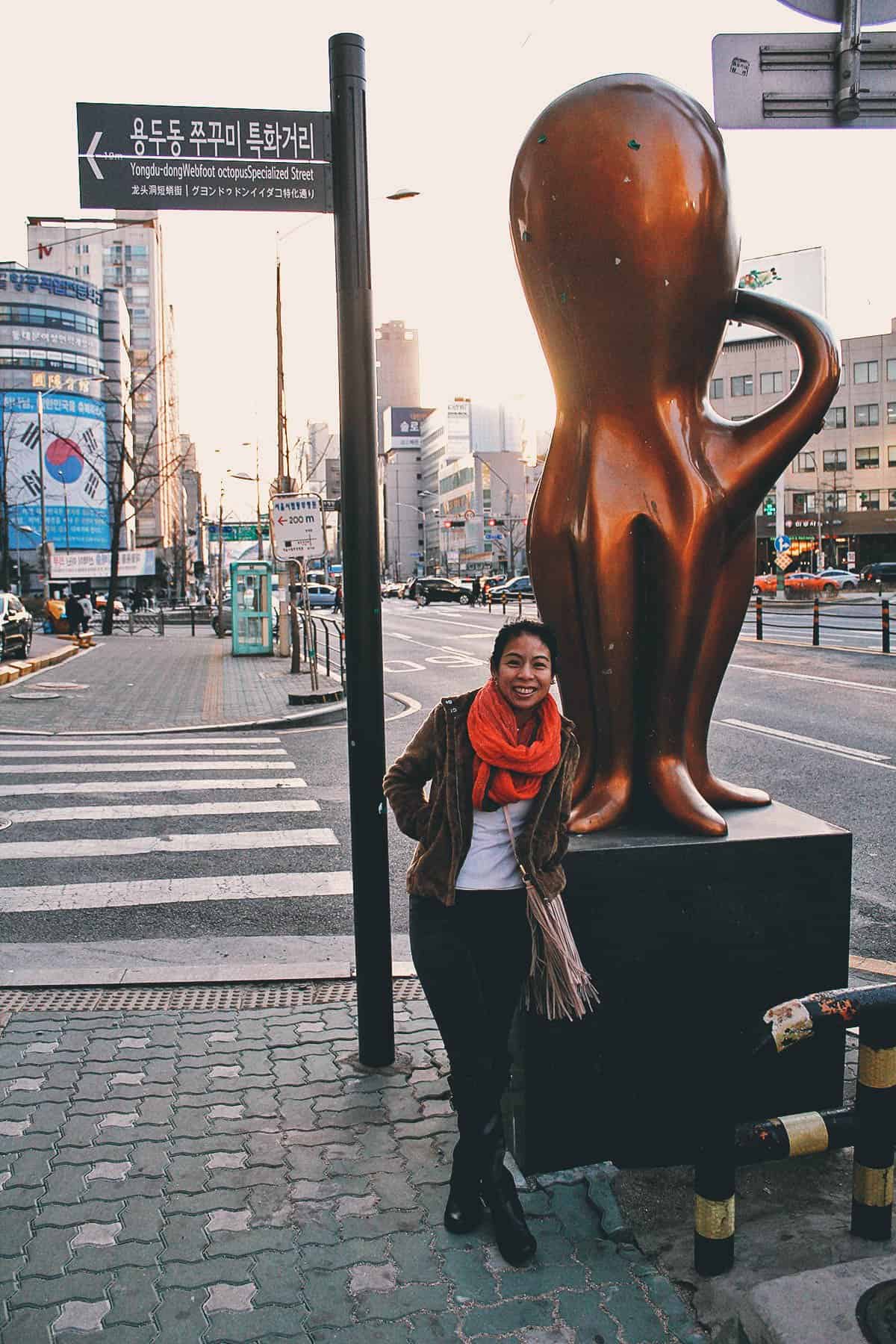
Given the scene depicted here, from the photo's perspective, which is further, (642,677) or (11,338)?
(11,338)

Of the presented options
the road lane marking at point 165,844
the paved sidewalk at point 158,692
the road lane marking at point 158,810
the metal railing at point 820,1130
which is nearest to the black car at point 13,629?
the paved sidewalk at point 158,692

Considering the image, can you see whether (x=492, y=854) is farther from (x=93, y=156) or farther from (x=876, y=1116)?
(x=93, y=156)

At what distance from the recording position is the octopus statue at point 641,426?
139 inches

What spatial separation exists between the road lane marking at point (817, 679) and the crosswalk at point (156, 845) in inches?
339

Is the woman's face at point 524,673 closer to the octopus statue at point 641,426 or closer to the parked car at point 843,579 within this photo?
the octopus statue at point 641,426

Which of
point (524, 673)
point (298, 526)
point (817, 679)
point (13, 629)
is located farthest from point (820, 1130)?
point (13, 629)

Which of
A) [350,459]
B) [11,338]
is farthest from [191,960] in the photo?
[11,338]

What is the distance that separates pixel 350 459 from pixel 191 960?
2867 millimetres

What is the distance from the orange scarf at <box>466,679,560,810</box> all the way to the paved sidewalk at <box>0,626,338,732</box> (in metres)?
11.4

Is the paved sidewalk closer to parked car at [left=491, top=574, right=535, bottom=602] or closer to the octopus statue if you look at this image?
the octopus statue

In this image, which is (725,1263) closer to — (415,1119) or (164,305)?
(415,1119)

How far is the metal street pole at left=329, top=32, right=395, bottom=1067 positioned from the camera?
13.3 feet

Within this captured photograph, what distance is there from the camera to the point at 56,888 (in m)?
6.87

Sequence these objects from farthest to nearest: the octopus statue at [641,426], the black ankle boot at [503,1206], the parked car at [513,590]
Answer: the parked car at [513,590]
the octopus statue at [641,426]
the black ankle boot at [503,1206]
